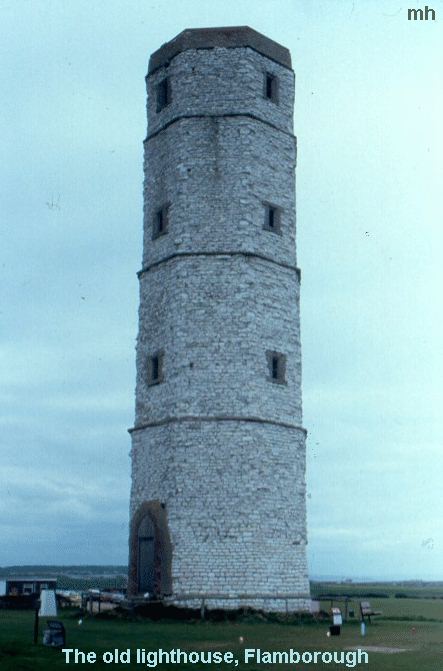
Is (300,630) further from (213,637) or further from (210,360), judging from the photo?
(210,360)

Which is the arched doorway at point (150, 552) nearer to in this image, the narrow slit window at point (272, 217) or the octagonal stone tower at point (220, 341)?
the octagonal stone tower at point (220, 341)

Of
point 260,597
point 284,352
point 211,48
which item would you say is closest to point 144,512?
point 260,597

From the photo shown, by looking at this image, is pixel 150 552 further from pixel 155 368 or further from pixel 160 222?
pixel 160 222

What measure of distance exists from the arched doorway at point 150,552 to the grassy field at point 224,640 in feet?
4.79

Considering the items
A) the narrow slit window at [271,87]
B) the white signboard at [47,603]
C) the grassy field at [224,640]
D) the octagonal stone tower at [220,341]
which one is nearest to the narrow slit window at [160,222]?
the octagonal stone tower at [220,341]

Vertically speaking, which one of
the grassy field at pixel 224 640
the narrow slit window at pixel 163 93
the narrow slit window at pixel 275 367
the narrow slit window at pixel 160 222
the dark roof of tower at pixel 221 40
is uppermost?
the dark roof of tower at pixel 221 40

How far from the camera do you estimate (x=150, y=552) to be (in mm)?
21844

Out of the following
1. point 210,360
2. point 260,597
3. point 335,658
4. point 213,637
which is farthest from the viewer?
point 210,360

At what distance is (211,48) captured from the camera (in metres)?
24.3

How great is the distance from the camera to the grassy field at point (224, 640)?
11.5 meters

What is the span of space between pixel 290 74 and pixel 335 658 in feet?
59.4

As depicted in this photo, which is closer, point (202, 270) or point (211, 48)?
point (202, 270)

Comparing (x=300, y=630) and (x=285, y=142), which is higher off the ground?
Result: (x=285, y=142)

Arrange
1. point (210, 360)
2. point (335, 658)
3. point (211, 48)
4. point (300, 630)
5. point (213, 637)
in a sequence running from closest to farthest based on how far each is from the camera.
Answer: point (335, 658) < point (213, 637) < point (300, 630) < point (210, 360) < point (211, 48)
